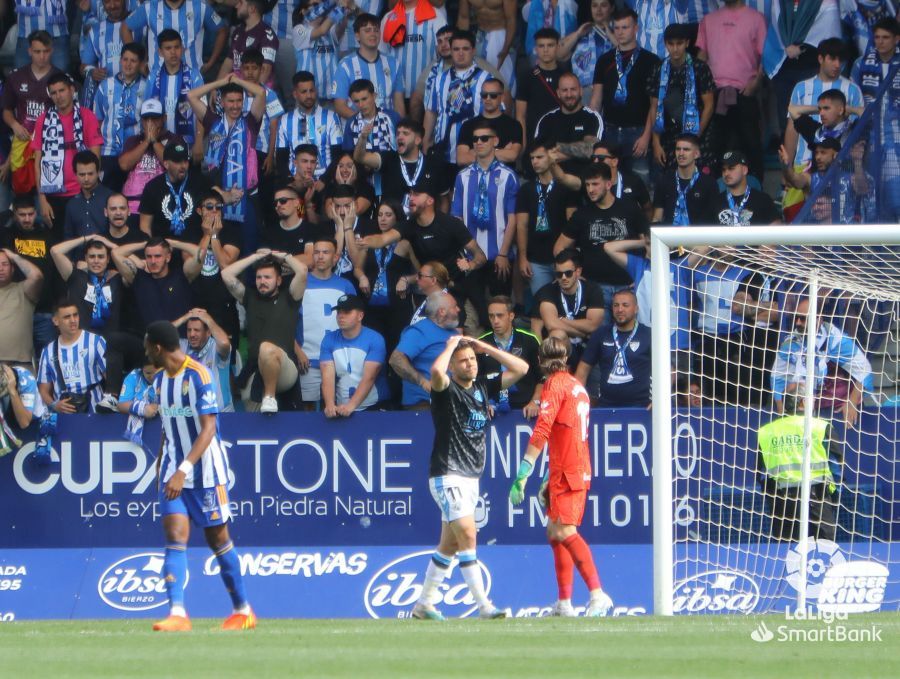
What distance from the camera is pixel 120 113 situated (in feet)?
50.0

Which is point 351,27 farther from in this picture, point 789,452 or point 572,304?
point 789,452

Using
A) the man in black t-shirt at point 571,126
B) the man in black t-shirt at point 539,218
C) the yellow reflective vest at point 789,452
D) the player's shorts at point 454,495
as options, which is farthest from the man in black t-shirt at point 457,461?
the man in black t-shirt at point 571,126

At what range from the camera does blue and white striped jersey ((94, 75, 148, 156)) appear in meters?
15.2

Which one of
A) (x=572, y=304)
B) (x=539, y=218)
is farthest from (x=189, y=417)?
(x=539, y=218)

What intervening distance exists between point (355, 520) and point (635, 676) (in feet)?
18.4

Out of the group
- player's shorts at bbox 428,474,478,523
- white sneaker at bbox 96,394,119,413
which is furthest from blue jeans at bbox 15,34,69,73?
player's shorts at bbox 428,474,478,523

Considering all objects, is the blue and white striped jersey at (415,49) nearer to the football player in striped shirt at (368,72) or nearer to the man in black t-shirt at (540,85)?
the football player in striped shirt at (368,72)

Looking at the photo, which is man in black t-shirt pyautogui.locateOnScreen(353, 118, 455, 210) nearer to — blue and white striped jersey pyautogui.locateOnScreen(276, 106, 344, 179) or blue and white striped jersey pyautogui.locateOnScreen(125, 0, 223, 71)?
blue and white striped jersey pyautogui.locateOnScreen(276, 106, 344, 179)

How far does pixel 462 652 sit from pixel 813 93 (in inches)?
319

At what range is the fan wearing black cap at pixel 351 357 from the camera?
41.1 feet

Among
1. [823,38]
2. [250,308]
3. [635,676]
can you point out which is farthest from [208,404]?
[823,38]

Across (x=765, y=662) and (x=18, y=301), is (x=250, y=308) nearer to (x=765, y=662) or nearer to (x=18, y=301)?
(x=18, y=301)

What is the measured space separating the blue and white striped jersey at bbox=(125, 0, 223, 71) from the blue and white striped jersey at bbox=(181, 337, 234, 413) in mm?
4082

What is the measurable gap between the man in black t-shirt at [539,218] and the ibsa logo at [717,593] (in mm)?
3319
